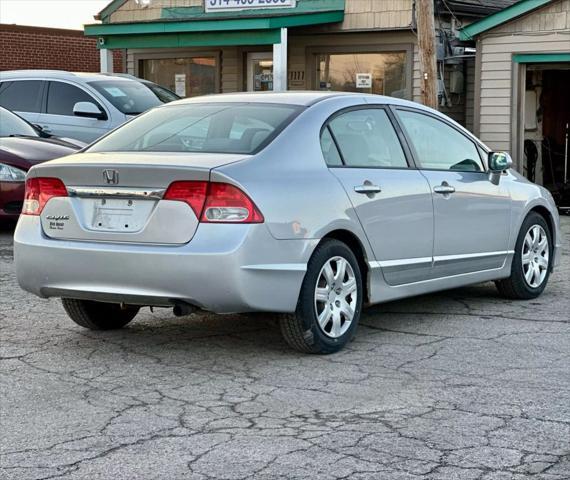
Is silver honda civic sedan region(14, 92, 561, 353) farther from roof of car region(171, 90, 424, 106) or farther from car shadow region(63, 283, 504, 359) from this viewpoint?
car shadow region(63, 283, 504, 359)

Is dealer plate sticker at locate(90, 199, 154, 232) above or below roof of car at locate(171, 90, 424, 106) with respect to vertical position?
below

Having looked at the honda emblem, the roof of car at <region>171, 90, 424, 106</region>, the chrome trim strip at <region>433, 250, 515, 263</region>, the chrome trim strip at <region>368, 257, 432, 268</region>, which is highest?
the roof of car at <region>171, 90, 424, 106</region>

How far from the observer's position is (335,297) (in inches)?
256

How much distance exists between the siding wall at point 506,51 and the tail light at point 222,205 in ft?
42.8

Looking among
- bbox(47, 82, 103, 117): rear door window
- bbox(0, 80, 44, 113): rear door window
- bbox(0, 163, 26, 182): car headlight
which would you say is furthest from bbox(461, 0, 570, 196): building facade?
bbox(0, 163, 26, 182): car headlight

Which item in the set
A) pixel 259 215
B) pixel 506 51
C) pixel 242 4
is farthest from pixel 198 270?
pixel 242 4

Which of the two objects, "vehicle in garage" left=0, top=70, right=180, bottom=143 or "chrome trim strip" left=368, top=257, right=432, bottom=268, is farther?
"vehicle in garage" left=0, top=70, right=180, bottom=143

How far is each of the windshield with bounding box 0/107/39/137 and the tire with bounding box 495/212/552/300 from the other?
718 centimetres

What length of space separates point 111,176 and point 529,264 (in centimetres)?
377

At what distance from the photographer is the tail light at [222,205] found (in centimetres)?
593

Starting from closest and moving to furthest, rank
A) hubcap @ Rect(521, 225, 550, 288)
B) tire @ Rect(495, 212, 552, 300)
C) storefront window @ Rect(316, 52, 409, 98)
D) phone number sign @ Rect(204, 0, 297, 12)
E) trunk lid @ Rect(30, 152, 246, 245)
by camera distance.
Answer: trunk lid @ Rect(30, 152, 246, 245) → tire @ Rect(495, 212, 552, 300) → hubcap @ Rect(521, 225, 550, 288) → storefront window @ Rect(316, 52, 409, 98) → phone number sign @ Rect(204, 0, 297, 12)

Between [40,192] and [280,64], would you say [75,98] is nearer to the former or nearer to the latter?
[280,64]

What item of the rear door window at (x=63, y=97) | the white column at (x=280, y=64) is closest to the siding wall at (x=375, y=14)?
the white column at (x=280, y=64)

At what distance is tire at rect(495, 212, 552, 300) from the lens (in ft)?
27.6
